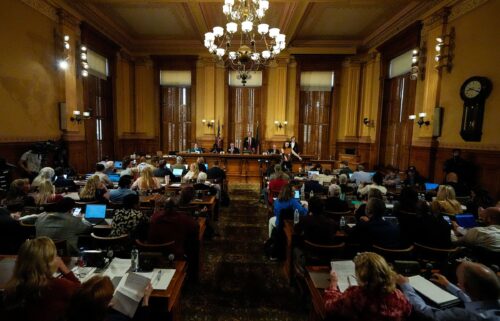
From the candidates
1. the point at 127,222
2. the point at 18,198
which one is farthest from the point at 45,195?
the point at 127,222

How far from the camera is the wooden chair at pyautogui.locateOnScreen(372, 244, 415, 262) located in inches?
107

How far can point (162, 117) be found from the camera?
527 inches

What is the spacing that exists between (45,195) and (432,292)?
4950 millimetres

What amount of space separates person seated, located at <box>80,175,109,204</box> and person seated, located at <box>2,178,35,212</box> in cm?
67

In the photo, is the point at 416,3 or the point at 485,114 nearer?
the point at 485,114

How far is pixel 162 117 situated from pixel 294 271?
446 inches

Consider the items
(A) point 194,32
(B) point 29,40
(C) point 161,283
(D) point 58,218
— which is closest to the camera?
(C) point 161,283

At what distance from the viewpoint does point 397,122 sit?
10.3 meters

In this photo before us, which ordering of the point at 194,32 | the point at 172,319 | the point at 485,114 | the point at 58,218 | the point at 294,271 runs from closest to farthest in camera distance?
1. the point at 172,319
2. the point at 58,218
3. the point at 294,271
4. the point at 485,114
5. the point at 194,32

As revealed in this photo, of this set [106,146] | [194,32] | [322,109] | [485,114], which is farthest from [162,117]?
[485,114]

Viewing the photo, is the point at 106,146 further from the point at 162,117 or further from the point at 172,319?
the point at 172,319

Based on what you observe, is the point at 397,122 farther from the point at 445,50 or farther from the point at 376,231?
the point at 376,231

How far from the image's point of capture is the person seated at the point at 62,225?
300 centimetres

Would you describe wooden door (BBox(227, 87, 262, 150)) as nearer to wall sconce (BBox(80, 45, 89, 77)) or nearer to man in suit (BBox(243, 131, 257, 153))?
man in suit (BBox(243, 131, 257, 153))
